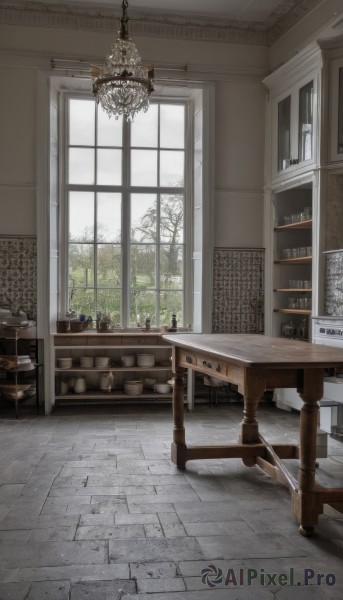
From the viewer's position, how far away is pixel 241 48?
730 cm

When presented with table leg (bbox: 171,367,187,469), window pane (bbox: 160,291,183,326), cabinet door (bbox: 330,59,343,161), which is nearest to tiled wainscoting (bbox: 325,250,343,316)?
cabinet door (bbox: 330,59,343,161)

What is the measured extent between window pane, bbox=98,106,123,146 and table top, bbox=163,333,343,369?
3605 mm

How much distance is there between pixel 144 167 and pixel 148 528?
5213mm

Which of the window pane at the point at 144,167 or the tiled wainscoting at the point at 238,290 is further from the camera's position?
the window pane at the point at 144,167

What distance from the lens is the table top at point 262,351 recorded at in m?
3.19

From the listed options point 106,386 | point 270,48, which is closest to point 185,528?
point 106,386

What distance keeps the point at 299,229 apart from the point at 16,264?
352 centimetres

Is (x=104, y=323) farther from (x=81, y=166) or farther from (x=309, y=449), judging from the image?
(x=309, y=449)

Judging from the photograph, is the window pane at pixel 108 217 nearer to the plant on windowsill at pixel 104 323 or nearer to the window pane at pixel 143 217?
the window pane at pixel 143 217

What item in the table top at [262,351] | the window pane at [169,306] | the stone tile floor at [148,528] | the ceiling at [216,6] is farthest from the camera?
the window pane at [169,306]

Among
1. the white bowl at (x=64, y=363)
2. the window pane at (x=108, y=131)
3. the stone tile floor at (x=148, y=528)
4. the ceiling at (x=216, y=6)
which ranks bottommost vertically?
the stone tile floor at (x=148, y=528)

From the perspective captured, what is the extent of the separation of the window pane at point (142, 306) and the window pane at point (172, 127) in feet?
6.48

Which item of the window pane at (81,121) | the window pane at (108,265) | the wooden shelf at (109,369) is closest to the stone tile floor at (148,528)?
the wooden shelf at (109,369)

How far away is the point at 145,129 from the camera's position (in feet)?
24.7
